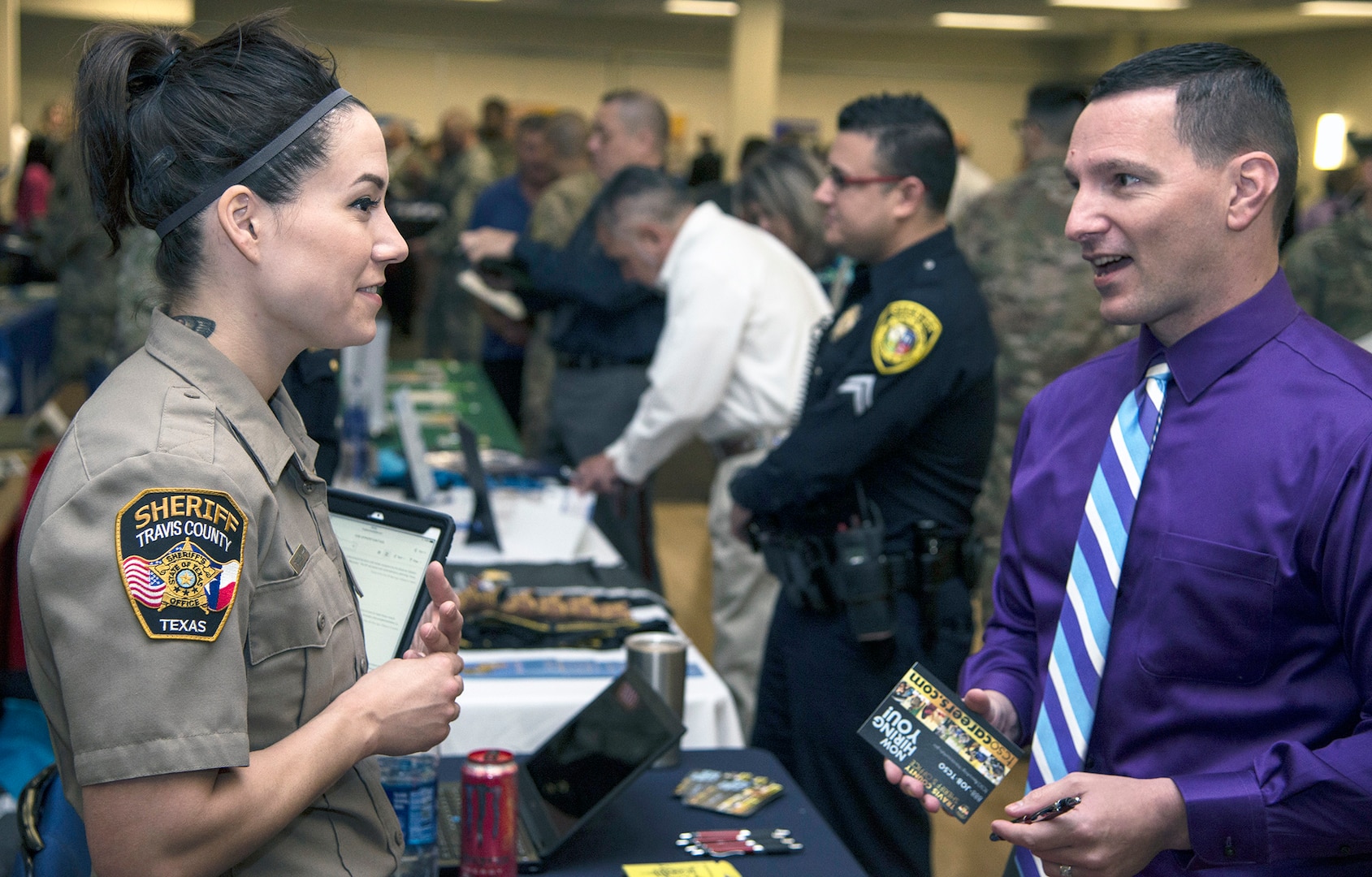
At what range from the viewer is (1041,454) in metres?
1.44

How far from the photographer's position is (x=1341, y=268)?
4168mm

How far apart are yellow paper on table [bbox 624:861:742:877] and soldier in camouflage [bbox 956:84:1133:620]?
8.12 ft

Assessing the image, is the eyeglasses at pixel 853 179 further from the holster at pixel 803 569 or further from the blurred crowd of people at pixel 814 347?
the holster at pixel 803 569

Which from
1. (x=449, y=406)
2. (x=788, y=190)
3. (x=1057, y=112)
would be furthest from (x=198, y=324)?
(x=449, y=406)

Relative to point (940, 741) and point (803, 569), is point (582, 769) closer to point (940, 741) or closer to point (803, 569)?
point (940, 741)

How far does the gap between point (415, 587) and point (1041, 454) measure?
0.74 m

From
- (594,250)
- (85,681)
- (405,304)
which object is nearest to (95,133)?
(85,681)

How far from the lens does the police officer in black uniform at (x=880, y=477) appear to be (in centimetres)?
226

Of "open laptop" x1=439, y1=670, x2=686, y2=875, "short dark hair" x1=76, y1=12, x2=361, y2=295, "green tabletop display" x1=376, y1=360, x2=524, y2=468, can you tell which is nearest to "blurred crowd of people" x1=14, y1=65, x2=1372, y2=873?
"short dark hair" x1=76, y1=12, x2=361, y2=295

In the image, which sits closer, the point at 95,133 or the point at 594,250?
the point at 95,133

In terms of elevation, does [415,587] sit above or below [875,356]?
below

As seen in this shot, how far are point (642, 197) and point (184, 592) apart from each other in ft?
9.27

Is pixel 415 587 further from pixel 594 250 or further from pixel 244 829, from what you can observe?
pixel 594 250

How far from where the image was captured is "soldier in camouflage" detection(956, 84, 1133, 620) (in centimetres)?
386
